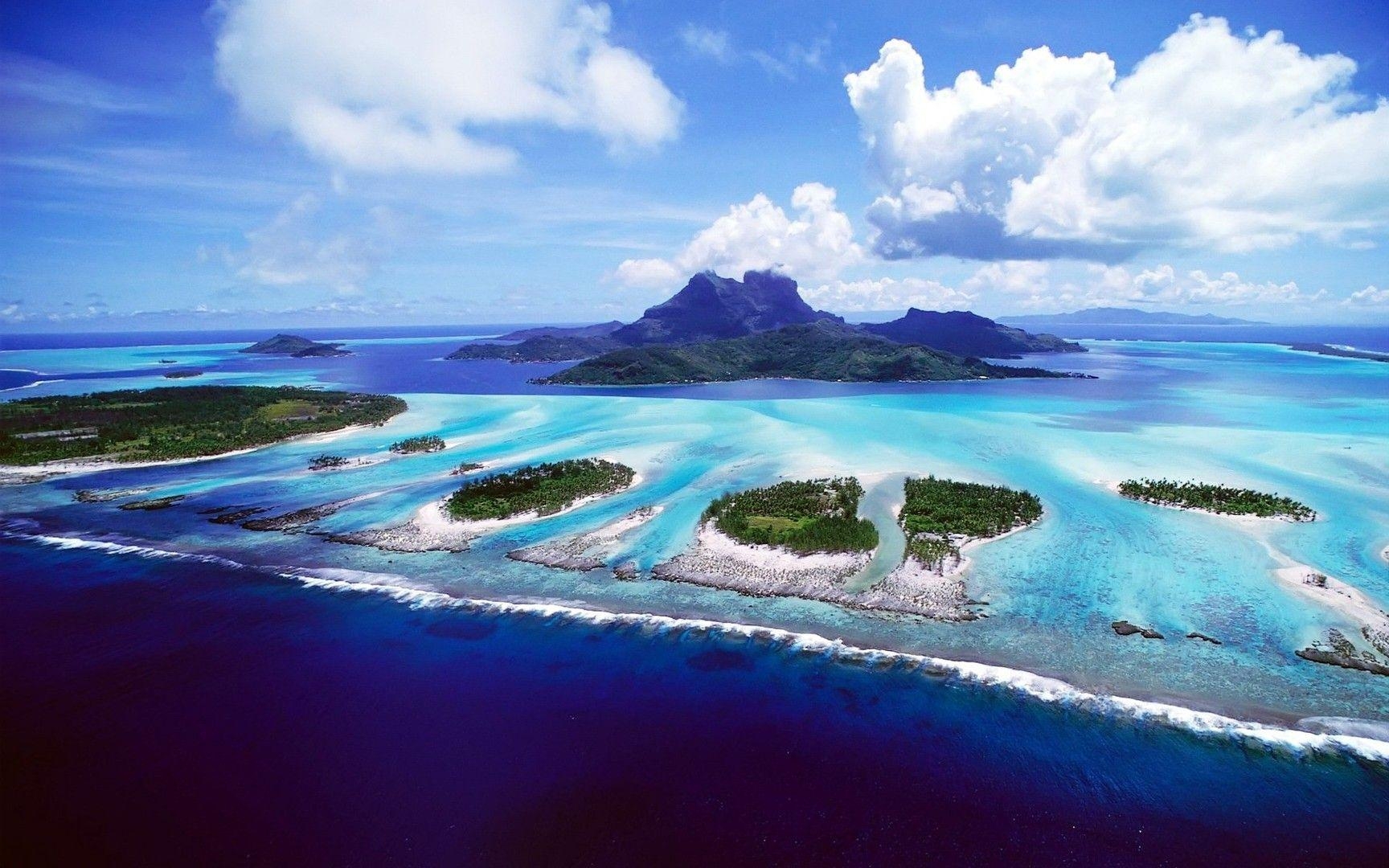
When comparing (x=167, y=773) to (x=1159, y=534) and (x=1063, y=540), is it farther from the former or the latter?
(x=1159, y=534)

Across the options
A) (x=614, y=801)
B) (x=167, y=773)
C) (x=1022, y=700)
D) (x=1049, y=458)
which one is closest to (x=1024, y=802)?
(x=1022, y=700)

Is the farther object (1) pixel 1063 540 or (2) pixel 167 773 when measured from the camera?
(1) pixel 1063 540

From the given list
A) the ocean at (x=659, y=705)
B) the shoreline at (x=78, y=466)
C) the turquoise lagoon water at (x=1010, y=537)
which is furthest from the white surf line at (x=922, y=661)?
the shoreline at (x=78, y=466)

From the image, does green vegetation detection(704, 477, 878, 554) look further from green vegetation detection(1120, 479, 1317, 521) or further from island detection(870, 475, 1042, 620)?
green vegetation detection(1120, 479, 1317, 521)

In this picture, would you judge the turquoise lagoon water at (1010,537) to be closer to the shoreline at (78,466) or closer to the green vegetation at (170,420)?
the shoreline at (78,466)

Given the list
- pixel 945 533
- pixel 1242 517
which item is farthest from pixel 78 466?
pixel 1242 517

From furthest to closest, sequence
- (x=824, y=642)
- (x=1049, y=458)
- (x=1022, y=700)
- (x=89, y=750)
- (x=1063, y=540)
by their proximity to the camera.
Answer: (x=1049, y=458) < (x=1063, y=540) < (x=824, y=642) < (x=1022, y=700) < (x=89, y=750)
